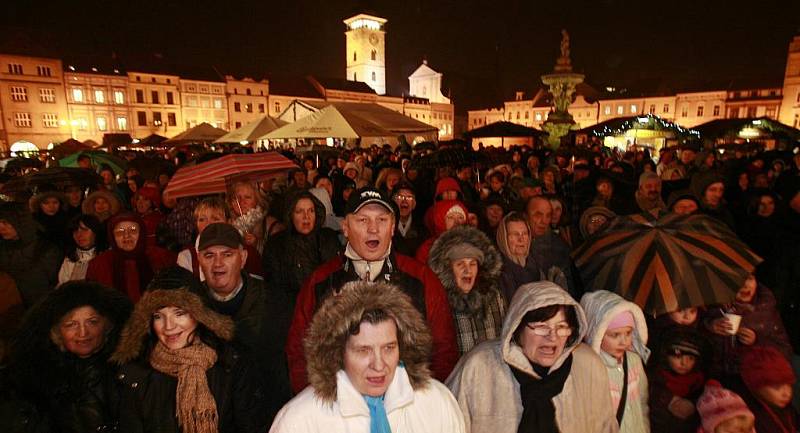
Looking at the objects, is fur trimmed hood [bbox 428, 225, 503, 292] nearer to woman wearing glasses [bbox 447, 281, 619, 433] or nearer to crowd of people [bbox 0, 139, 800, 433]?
crowd of people [bbox 0, 139, 800, 433]

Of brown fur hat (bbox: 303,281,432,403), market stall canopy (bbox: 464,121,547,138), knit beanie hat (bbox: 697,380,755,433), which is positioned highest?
market stall canopy (bbox: 464,121,547,138)

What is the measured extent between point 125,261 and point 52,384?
1694 millimetres

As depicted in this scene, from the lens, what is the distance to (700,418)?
271cm

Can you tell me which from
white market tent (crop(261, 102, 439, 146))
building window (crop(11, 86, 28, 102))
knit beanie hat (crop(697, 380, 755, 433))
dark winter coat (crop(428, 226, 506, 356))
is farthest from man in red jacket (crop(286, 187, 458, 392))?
building window (crop(11, 86, 28, 102))

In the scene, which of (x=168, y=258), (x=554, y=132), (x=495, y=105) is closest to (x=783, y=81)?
(x=495, y=105)

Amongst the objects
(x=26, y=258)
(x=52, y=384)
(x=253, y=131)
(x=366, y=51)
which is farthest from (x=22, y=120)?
(x=52, y=384)

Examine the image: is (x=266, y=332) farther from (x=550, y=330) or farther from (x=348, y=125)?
(x=348, y=125)

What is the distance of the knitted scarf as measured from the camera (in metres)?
2.46

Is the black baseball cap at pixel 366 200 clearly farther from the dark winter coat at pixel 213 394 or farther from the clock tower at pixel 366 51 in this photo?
the clock tower at pixel 366 51

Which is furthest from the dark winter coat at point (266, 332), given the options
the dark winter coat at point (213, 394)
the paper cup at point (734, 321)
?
the paper cup at point (734, 321)

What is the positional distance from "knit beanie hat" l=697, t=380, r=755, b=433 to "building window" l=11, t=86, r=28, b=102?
6589 cm

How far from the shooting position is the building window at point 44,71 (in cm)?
5091

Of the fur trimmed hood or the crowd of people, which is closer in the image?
the crowd of people

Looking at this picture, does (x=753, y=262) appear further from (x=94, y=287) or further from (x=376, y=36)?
(x=376, y=36)
